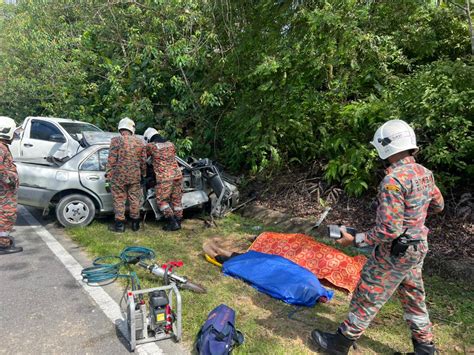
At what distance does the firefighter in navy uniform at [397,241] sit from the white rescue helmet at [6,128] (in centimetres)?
479

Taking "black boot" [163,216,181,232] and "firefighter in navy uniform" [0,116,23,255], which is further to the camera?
"black boot" [163,216,181,232]

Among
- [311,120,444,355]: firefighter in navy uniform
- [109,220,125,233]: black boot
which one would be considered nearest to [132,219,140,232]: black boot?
[109,220,125,233]: black boot

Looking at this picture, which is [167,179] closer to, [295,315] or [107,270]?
[107,270]

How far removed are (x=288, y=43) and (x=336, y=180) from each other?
271 cm

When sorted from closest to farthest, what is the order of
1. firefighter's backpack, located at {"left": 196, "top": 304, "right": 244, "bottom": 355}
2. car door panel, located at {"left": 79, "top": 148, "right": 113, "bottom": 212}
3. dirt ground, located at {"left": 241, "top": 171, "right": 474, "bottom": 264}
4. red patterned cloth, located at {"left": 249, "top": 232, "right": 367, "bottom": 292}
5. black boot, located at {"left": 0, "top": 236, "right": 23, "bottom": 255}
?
firefighter's backpack, located at {"left": 196, "top": 304, "right": 244, "bottom": 355} < red patterned cloth, located at {"left": 249, "top": 232, "right": 367, "bottom": 292} < dirt ground, located at {"left": 241, "top": 171, "right": 474, "bottom": 264} < black boot, located at {"left": 0, "top": 236, "right": 23, "bottom": 255} < car door panel, located at {"left": 79, "top": 148, "right": 113, "bottom": 212}

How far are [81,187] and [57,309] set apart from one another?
2.97 m

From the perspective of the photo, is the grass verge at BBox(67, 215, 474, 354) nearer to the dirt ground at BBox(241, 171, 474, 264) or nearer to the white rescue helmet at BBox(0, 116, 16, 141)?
the dirt ground at BBox(241, 171, 474, 264)

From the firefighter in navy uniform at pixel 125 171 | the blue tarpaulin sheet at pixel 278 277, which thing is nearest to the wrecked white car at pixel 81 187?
the firefighter in navy uniform at pixel 125 171

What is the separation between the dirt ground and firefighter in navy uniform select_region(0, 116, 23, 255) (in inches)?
177

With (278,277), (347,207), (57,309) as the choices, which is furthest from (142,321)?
(347,207)

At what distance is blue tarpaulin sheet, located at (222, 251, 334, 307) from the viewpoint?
12.7 feet

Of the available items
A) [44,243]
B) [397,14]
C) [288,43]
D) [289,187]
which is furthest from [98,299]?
[397,14]

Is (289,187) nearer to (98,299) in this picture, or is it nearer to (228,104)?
(228,104)

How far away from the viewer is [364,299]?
2.85m
